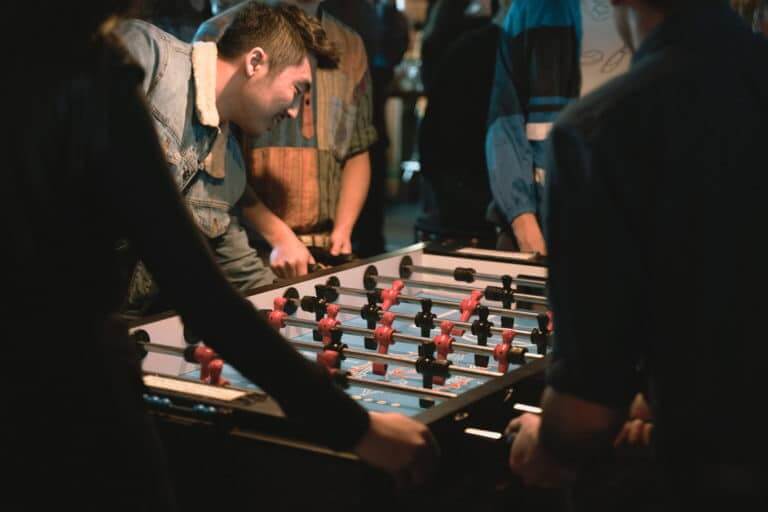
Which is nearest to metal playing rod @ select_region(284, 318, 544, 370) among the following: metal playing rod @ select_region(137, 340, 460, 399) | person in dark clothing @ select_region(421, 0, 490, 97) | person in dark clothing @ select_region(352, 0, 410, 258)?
metal playing rod @ select_region(137, 340, 460, 399)

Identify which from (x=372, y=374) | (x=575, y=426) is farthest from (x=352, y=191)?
(x=575, y=426)

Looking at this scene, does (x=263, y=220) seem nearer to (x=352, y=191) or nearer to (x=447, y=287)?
(x=352, y=191)

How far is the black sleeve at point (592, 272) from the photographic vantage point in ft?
4.37

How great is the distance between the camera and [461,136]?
444cm

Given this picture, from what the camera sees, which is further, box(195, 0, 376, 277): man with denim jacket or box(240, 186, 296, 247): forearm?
box(195, 0, 376, 277): man with denim jacket

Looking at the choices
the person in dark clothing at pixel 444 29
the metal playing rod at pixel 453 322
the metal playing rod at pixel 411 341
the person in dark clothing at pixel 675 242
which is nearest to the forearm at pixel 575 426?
the person in dark clothing at pixel 675 242

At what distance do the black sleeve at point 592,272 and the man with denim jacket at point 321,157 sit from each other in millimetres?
1878

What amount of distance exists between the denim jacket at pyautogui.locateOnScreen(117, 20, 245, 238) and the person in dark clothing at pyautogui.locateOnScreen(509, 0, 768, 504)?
140cm

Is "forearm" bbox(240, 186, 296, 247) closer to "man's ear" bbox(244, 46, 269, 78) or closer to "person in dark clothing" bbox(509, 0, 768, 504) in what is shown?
"man's ear" bbox(244, 46, 269, 78)

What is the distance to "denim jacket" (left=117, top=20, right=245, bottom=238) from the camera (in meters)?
2.61

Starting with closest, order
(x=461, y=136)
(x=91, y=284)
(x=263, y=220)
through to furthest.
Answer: (x=91, y=284), (x=263, y=220), (x=461, y=136)

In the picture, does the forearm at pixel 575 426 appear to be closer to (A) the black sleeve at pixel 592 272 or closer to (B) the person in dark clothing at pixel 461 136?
(A) the black sleeve at pixel 592 272

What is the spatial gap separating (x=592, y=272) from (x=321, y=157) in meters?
2.16

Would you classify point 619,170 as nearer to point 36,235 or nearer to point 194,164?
point 36,235
